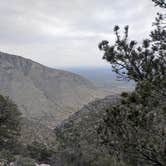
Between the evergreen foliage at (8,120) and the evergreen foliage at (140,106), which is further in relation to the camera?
the evergreen foliage at (8,120)

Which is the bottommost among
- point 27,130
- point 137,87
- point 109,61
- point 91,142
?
point 27,130

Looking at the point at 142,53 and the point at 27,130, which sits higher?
the point at 142,53

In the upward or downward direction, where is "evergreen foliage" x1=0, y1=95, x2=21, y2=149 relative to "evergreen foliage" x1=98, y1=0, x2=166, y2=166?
downward

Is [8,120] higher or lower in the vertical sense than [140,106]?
lower

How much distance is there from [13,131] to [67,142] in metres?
7.63

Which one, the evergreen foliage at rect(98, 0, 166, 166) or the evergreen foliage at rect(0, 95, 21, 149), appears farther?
the evergreen foliage at rect(0, 95, 21, 149)

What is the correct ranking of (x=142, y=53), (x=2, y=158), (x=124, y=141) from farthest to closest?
(x=2, y=158), (x=142, y=53), (x=124, y=141)

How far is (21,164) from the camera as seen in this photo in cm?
3222

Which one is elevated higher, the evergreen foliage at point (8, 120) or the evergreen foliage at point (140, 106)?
the evergreen foliage at point (140, 106)

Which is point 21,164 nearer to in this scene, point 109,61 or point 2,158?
point 2,158

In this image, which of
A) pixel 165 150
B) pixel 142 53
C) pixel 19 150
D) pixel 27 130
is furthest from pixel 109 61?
pixel 27 130

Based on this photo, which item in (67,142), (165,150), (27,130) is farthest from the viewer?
(27,130)

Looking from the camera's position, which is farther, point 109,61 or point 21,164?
point 21,164

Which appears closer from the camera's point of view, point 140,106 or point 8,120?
point 140,106
